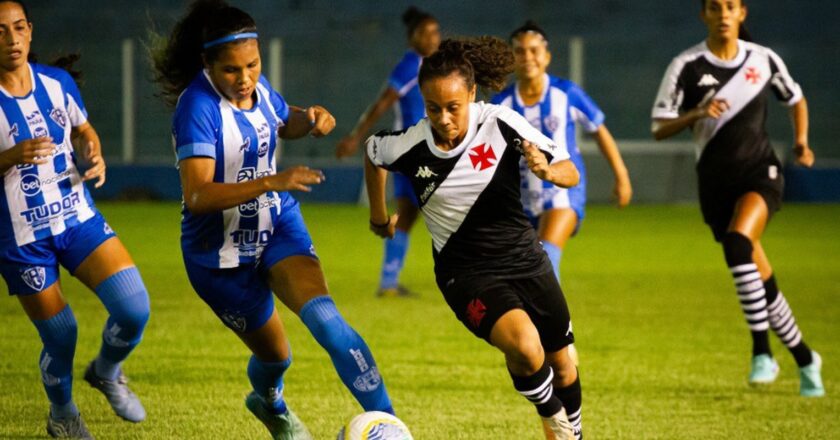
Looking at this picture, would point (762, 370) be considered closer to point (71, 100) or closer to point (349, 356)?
point (349, 356)

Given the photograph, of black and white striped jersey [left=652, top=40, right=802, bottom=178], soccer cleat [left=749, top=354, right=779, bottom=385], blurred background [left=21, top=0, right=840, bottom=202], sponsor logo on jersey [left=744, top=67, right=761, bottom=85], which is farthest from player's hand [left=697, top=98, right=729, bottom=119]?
blurred background [left=21, top=0, right=840, bottom=202]

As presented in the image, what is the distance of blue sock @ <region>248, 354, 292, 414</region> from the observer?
5027 mm

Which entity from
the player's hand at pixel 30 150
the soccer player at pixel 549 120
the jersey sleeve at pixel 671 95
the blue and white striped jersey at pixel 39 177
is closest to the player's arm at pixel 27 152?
the player's hand at pixel 30 150

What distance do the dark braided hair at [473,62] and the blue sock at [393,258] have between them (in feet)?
Answer: 16.9

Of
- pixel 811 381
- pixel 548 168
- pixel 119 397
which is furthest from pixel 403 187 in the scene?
pixel 548 168

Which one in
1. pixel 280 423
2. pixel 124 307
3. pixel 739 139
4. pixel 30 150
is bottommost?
pixel 280 423

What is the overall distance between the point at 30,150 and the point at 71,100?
57cm

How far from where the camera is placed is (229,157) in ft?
15.2

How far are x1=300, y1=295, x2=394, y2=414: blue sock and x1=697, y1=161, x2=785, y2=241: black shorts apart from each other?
294 centimetres

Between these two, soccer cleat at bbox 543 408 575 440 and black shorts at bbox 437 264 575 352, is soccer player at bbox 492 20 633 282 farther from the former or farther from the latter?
soccer cleat at bbox 543 408 575 440

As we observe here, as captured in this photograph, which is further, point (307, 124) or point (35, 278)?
point (35, 278)

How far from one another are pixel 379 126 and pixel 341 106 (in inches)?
37.7

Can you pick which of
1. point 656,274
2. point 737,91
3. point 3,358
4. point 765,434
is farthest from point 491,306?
point 656,274

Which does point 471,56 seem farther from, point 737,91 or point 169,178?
point 169,178
